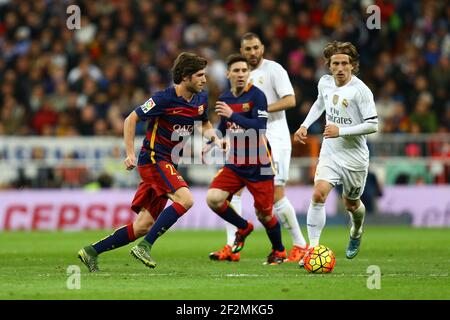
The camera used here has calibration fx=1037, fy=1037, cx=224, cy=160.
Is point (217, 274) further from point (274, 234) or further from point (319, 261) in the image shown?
point (274, 234)

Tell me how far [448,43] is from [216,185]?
43.7ft

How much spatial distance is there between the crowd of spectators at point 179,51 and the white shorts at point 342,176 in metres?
9.20

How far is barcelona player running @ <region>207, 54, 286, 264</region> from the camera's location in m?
11.4

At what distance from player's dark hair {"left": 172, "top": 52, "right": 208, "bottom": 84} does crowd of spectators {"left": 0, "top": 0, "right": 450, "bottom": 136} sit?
10.3m

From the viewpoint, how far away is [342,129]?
34.9 ft

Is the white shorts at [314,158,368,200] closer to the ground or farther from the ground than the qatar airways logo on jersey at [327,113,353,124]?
closer to the ground

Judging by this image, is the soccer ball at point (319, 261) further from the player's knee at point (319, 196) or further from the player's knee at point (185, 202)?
the player's knee at point (185, 202)

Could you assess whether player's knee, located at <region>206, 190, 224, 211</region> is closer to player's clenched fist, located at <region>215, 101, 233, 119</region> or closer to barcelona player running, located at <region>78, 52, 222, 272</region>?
player's clenched fist, located at <region>215, 101, 233, 119</region>

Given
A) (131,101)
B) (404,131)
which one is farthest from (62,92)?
(404,131)

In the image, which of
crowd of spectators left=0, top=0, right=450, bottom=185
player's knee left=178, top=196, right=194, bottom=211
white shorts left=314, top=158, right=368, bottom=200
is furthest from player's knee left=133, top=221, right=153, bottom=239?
crowd of spectators left=0, top=0, right=450, bottom=185

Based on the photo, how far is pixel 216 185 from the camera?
11695 mm

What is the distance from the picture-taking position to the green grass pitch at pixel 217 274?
826cm

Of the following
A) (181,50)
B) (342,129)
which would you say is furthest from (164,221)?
(181,50)

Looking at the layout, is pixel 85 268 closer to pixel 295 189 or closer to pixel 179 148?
pixel 179 148
